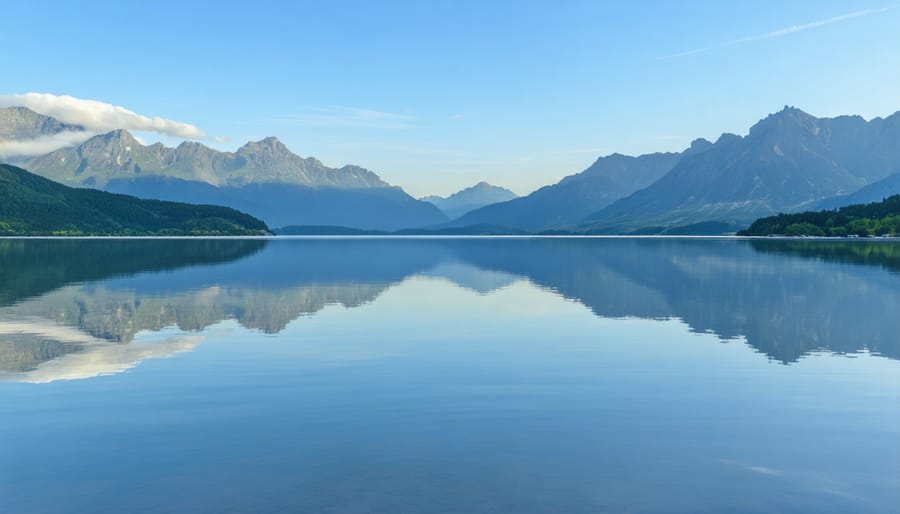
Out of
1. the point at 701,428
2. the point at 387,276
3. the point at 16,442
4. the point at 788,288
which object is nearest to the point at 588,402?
the point at 701,428

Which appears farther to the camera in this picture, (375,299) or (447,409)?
(375,299)

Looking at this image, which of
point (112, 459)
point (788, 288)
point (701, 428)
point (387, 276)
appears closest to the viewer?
point (112, 459)

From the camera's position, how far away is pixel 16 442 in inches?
903

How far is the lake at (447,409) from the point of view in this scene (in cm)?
1842

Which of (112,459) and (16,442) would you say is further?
(16,442)

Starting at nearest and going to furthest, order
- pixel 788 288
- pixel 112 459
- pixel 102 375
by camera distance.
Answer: pixel 112 459 → pixel 102 375 → pixel 788 288

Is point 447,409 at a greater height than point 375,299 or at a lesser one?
greater

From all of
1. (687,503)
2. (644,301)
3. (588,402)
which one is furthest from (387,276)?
(687,503)

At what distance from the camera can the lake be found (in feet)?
60.4

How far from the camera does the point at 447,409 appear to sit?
2750 cm

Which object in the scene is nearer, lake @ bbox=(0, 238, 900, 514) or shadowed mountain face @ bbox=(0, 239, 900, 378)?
lake @ bbox=(0, 238, 900, 514)

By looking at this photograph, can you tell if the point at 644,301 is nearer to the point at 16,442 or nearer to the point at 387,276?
the point at 387,276

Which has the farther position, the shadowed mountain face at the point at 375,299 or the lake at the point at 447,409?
the shadowed mountain face at the point at 375,299

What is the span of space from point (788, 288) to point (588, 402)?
6368 cm
